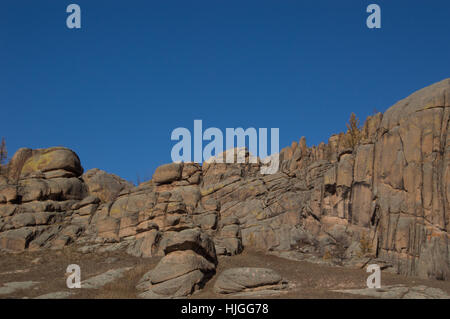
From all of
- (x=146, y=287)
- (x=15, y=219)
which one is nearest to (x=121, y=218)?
(x=15, y=219)

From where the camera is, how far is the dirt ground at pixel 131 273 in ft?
89.0

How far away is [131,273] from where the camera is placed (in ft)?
107

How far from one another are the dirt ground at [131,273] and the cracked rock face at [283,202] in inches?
79.5

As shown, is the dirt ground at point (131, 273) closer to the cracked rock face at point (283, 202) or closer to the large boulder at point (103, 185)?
the cracked rock face at point (283, 202)

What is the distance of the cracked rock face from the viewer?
32625mm

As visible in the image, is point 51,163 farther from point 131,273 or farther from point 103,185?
point 131,273

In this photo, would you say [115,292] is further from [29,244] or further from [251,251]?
[29,244]

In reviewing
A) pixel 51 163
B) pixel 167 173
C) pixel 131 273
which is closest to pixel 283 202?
pixel 167 173

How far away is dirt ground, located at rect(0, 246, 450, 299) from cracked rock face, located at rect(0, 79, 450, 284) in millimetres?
2019

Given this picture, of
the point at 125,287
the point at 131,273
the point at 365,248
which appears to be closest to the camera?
the point at 125,287

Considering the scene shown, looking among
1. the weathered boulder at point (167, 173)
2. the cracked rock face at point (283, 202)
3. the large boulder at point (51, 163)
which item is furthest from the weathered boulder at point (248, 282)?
the large boulder at point (51, 163)

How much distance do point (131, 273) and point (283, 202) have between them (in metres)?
16.9

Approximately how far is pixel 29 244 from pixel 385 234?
33.8m

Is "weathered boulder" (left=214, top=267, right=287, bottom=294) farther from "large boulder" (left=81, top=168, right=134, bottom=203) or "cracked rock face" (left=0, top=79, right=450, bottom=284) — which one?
"large boulder" (left=81, top=168, right=134, bottom=203)
